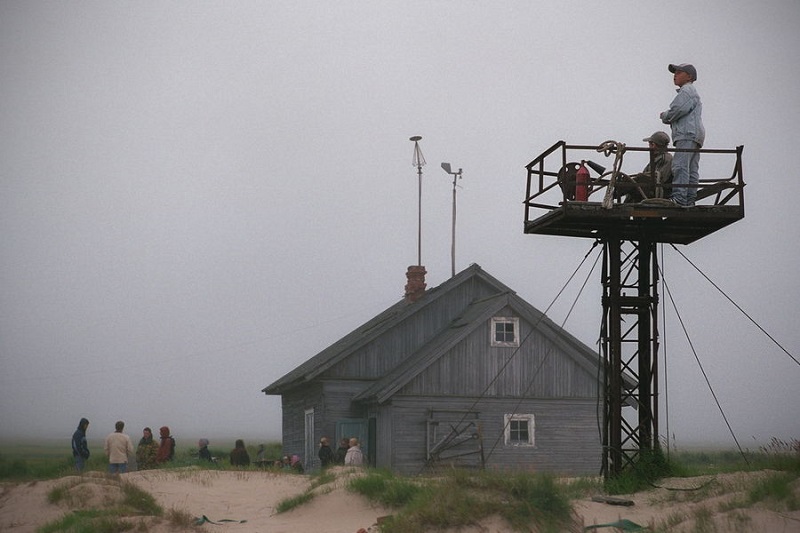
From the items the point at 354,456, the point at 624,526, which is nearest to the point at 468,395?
the point at 354,456

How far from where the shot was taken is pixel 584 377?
109 ft

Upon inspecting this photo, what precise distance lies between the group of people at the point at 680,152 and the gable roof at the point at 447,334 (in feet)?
36.1

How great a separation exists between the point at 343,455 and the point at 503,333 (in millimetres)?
6874

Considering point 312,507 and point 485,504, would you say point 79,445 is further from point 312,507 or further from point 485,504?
point 485,504

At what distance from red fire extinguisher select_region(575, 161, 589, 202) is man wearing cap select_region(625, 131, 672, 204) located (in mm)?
770

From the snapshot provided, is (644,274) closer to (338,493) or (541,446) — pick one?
(338,493)

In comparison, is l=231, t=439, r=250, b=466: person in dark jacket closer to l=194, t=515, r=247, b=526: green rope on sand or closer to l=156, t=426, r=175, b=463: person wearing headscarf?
l=156, t=426, r=175, b=463: person wearing headscarf

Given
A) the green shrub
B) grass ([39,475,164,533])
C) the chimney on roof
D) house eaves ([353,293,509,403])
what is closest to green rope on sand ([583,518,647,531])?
the green shrub

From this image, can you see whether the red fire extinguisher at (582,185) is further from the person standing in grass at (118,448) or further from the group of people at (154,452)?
the person standing in grass at (118,448)

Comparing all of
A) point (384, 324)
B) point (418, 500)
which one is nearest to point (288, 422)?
point (384, 324)

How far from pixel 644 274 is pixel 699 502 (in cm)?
541

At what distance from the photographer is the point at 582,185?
19.8 metres

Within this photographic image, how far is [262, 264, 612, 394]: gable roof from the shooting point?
31625mm

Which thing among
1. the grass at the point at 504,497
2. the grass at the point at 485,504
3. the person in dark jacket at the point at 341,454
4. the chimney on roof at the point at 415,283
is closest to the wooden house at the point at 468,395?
the person in dark jacket at the point at 341,454
